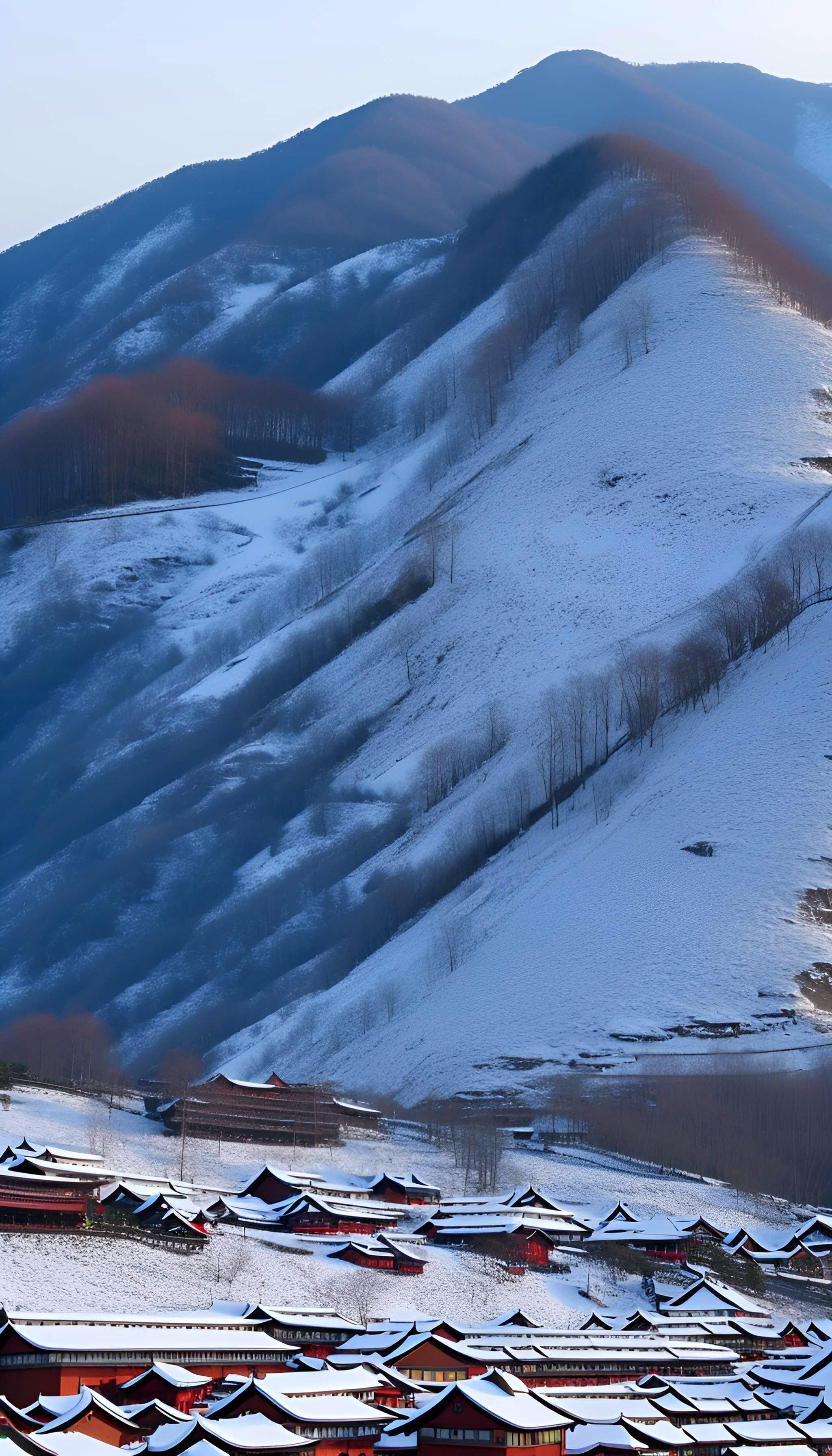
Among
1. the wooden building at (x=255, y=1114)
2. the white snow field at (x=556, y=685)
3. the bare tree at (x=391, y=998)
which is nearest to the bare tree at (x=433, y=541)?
the white snow field at (x=556, y=685)

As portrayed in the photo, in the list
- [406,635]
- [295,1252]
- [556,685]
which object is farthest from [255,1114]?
[406,635]

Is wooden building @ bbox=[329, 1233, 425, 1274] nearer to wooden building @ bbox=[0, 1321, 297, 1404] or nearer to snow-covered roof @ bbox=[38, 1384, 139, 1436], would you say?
wooden building @ bbox=[0, 1321, 297, 1404]

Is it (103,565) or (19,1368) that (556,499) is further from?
(19,1368)

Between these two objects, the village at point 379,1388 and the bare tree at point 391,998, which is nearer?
the village at point 379,1388

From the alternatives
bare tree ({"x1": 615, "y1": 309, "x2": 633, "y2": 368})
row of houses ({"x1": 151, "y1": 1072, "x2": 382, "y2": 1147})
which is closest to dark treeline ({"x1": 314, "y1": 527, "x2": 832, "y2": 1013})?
row of houses ({"x1": 151, "y1": 1072, "x2": 382, "y2": 1147})

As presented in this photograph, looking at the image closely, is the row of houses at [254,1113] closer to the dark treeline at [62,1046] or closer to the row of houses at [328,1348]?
the dark treeline at [62,1046]

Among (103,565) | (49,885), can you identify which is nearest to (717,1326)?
(49,885)

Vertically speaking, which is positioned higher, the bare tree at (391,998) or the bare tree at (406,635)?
the bare tree at (406,635)
